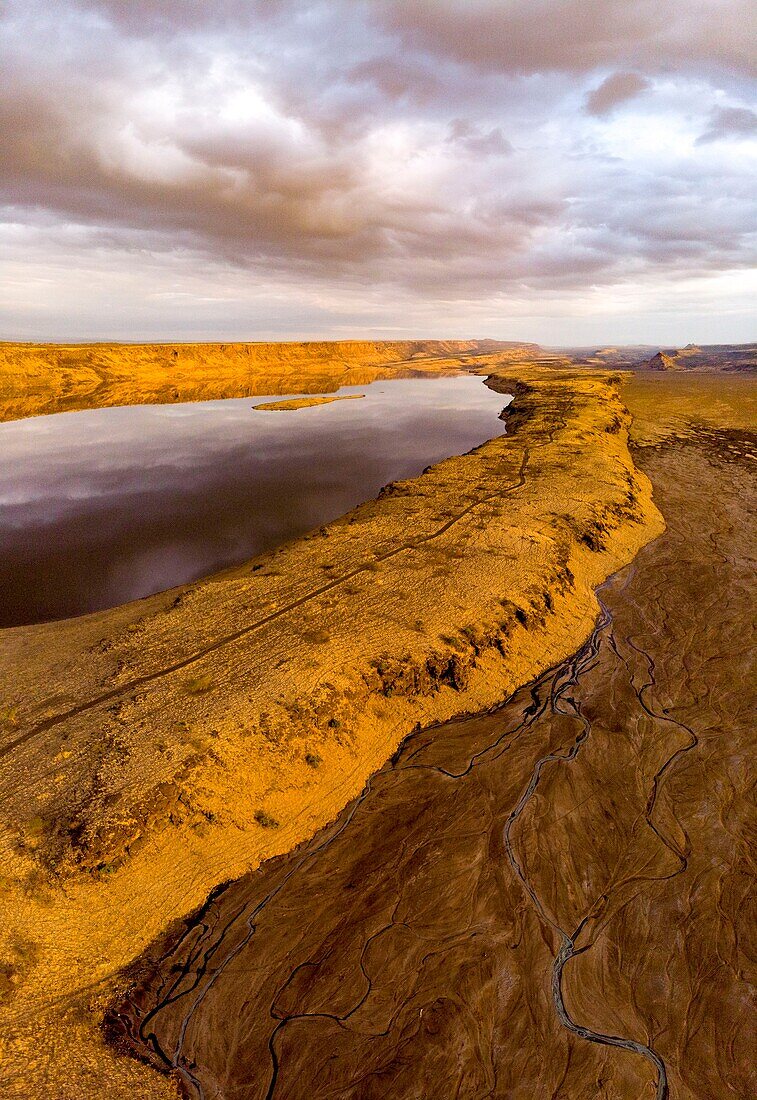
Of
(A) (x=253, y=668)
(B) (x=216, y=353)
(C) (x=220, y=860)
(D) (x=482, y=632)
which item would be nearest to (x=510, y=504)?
(D) (x=482, y=632)

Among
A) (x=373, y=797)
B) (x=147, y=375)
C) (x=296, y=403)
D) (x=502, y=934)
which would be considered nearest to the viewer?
(x=502, y=934)

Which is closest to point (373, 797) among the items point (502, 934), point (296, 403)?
point (502, 934)

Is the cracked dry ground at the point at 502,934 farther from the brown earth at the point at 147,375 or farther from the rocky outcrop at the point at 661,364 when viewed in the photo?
the rocky outcrop at the point at 661,364

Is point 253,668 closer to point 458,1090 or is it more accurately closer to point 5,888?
point 5,888

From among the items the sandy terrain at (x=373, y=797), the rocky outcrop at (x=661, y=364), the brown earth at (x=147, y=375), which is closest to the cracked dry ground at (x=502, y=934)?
the sandy terrain at (x=373, y=797)

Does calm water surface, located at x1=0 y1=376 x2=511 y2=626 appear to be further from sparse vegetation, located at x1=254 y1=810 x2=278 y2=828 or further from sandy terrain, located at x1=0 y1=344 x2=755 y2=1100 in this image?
sparse vegetation, located at x1=254 y1=810 x2=278 y2=828

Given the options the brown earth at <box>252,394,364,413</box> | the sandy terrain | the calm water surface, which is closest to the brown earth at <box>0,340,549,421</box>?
the brown earth at <box>252,394,364,413</box>

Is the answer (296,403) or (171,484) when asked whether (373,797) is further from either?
(296,403)
